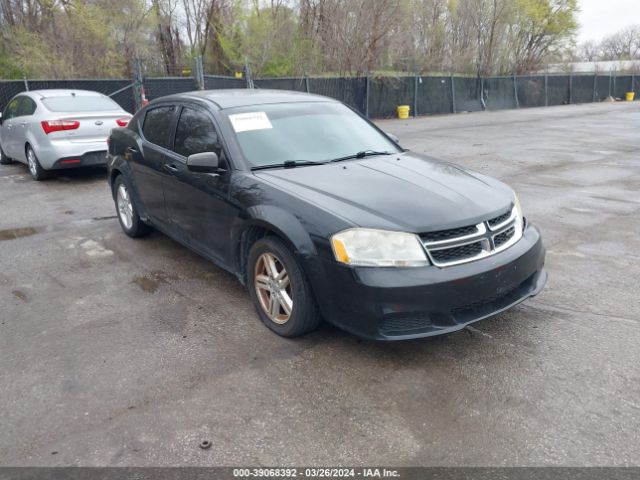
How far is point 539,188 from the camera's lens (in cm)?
824

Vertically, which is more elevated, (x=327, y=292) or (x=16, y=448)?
(x=327, y=292)

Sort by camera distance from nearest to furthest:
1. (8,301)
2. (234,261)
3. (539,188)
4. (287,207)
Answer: (287,207) < (234,261) < (8,301) < (539,188)

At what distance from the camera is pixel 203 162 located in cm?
387

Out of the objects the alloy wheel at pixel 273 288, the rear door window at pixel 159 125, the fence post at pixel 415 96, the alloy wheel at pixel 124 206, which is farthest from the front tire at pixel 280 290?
the fence post at pixel 415 96

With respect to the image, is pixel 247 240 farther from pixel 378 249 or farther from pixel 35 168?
pixel 35 168

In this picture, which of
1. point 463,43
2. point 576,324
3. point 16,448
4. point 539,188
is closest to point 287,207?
point 16,448

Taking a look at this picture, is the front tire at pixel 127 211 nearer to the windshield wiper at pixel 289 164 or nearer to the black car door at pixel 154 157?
the black car door at pixel 154 157

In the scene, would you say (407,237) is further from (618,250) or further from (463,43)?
(463,43)

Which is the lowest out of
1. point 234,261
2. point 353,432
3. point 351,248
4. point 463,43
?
point 353,432

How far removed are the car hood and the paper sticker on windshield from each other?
54 cm

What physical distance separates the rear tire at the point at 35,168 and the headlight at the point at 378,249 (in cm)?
764

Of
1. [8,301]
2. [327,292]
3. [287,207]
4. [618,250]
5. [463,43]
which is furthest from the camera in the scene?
[463,43]

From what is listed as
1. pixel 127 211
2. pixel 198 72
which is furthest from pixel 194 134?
pixel 198 72

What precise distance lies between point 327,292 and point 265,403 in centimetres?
72
